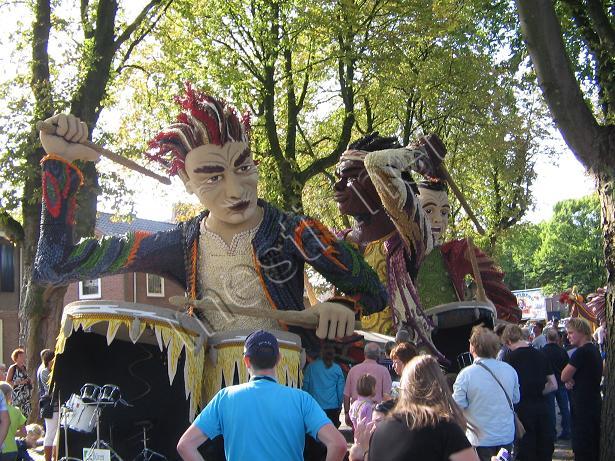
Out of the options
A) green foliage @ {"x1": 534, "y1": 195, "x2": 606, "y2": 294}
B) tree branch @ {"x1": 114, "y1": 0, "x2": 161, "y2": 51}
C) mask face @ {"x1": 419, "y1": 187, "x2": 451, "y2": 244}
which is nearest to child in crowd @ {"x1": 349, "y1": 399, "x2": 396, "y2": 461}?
mask face @ {"x1": 419, "y1": 187, "x2": 451, "y2": 244}

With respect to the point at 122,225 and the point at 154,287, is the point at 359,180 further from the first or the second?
the point at 122,225

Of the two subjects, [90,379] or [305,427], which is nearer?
[305,427]

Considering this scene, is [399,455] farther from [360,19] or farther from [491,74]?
[491,74]

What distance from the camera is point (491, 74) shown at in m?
17.5

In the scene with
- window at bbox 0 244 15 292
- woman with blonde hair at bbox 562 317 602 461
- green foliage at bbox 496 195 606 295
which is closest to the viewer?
woman with blonde hair at bbox 562 317 602 461

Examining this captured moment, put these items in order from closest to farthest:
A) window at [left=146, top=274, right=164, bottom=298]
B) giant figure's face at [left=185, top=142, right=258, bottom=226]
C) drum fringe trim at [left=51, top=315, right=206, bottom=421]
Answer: drum fringe trim at [left=51, top=315, right=206, bottom=421], giant figure's face at [left=185, top=142, right=258, bottom=226], window at [left=146, top=274, right=164, bottom=298]

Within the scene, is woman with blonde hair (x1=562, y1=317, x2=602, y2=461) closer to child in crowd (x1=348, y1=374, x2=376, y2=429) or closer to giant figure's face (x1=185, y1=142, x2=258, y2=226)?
child in crowd (x1=348, y1=374, x2=376, y2=429)

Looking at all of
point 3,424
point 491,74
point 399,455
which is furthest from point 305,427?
point 491,74

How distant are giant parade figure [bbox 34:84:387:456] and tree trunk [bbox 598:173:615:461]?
2735mm

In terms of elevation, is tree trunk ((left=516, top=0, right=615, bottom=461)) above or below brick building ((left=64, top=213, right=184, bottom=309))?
below

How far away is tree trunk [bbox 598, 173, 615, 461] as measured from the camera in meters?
6.80

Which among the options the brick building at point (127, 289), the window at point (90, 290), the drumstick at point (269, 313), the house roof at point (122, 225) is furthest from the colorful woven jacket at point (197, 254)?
the house roof at point (122, 225)

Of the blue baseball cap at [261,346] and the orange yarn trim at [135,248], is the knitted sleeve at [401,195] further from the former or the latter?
the blue baseball cap at [261,346]

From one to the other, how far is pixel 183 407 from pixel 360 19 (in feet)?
38.7
